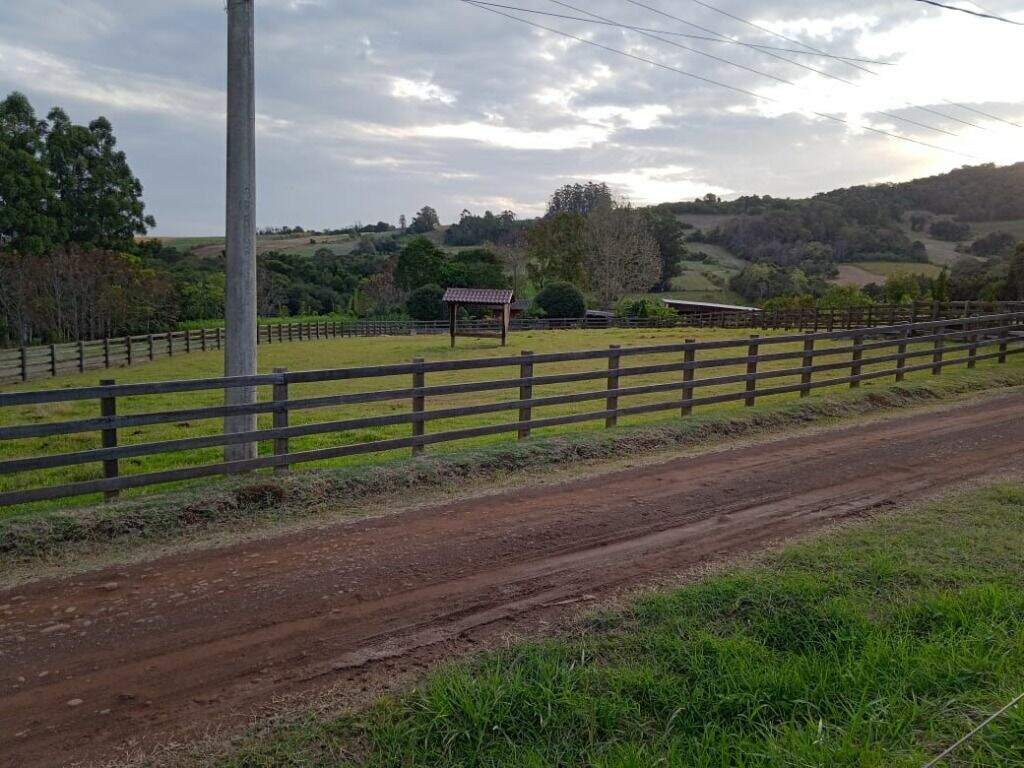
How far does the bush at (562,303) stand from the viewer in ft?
203

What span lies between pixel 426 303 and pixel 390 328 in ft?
28.7

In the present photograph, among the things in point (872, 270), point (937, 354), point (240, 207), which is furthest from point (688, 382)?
point (872, 270)

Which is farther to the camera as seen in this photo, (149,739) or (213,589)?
(213,589)

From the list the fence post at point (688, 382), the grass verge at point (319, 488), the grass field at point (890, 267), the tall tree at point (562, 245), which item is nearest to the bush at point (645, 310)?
the tall tree at point (562, 245)

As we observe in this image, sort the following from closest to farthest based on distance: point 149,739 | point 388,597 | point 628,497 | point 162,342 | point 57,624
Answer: point 149,739
point 57,624
point 388,597
point 628,497
point 162,342

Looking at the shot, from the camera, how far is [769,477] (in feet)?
28.7

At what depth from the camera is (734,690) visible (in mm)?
3904

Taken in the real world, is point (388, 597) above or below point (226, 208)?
below

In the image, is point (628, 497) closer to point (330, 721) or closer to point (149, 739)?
point (330, 721)

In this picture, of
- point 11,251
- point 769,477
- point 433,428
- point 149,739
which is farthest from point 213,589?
point 11,251

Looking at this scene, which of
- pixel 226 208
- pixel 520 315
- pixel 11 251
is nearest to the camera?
pixel 226 208

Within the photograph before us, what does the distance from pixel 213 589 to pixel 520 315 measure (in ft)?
191

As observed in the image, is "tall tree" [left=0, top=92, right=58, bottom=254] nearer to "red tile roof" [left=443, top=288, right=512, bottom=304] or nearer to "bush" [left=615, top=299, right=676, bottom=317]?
"red tile roof" [left=443, top=288, right=512, bottom=304]

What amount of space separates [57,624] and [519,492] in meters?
4.47
